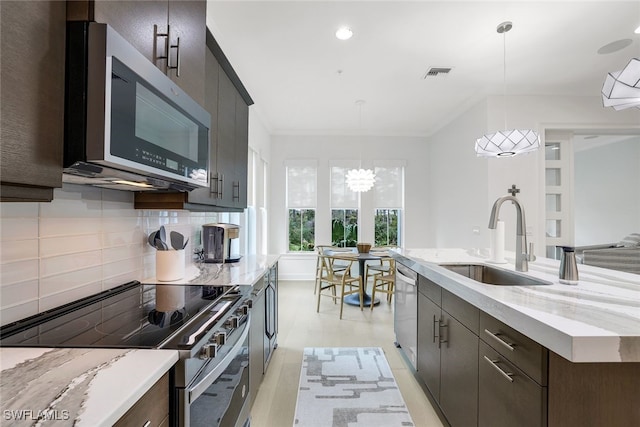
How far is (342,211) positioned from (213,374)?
5.02 metres

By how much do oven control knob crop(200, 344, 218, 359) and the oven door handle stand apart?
72 mm

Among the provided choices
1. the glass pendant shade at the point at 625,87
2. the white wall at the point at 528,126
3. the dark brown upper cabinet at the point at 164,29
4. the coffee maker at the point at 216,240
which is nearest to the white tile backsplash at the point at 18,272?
the dark brown upper cabinet at the point at 164,29

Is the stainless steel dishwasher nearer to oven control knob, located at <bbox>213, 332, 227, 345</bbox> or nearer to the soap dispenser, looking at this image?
the soap dispenser

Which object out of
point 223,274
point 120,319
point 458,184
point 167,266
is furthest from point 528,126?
point 120,319

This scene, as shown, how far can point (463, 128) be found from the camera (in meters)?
4.62

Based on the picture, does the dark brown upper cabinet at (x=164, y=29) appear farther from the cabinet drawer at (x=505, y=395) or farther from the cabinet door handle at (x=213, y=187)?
the cabinet drawer at (x=505, y=395)

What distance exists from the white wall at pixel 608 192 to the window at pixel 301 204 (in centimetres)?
646

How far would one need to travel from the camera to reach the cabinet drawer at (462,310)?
1.43 metres

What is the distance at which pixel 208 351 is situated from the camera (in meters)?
1.03

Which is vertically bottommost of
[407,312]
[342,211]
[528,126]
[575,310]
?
[407,312]

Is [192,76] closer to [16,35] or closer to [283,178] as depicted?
[16,35]

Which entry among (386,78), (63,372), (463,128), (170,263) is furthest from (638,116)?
(63,372)

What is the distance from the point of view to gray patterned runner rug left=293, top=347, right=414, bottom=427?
1.93m

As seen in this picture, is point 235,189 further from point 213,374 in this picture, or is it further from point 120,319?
point 213,374
